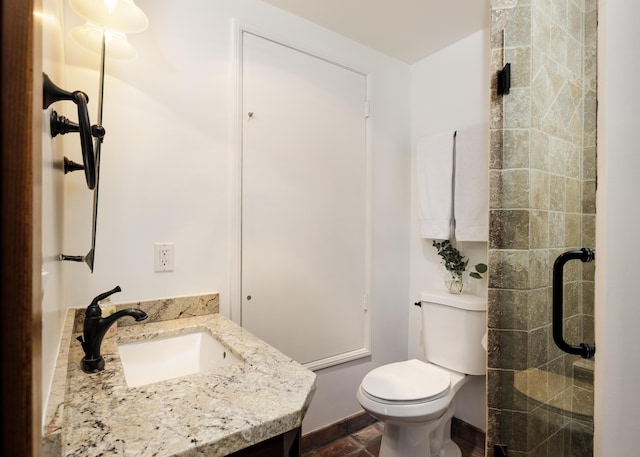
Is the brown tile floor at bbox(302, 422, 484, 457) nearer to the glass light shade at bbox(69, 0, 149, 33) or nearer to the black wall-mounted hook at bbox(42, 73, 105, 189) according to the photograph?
the black wall-mounted hook at bbox(42, 73, 105, 189)

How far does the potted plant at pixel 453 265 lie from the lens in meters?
1.90

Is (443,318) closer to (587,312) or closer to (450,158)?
(450,158)

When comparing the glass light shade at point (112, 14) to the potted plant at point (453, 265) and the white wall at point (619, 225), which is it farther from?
the potted plant at point (453, 265)

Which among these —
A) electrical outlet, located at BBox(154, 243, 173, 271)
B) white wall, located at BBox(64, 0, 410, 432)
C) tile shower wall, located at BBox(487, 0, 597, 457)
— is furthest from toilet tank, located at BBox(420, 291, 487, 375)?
electrical outlet, located at BBox(154, 243, 173, 271)

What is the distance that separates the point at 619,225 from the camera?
1.88 ft

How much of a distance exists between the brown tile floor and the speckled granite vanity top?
114 centimetres

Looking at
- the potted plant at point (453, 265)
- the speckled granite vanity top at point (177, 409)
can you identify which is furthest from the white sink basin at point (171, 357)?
the potted plant at point (453, 265)

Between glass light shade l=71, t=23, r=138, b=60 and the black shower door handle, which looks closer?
the black shower door handle

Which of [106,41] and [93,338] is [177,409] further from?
[106,41]

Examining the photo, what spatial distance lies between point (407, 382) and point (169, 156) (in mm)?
1474

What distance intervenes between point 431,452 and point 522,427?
26.1 inches

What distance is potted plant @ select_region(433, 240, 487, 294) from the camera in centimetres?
190

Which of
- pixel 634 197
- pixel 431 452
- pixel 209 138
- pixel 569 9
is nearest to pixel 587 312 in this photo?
pixel 634 197

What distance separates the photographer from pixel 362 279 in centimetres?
205
